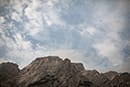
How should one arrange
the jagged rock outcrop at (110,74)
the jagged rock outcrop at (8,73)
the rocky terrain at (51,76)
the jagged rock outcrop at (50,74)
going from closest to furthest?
the jagged rock outcrop at (50,74) → the rocky terrain at (51,76) → the jagged rock outcrop at (8,73) → the jagged rock outcrop at (110,74)

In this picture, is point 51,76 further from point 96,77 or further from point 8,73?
point 96,77

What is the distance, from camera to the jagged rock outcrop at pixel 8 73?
34.0m

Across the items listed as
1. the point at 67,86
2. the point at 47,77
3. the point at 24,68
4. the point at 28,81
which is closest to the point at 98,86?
the point at 67,86

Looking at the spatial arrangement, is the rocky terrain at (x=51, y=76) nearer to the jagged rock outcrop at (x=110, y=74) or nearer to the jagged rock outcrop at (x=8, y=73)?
the jagged rock outcrop at (x=8, y=73)

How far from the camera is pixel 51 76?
114ft

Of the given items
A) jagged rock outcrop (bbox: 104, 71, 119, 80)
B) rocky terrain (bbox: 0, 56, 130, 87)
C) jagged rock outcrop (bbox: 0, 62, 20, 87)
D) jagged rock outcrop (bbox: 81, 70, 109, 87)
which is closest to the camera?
rocky terrain (bbox: 0, 56, 130, 87)

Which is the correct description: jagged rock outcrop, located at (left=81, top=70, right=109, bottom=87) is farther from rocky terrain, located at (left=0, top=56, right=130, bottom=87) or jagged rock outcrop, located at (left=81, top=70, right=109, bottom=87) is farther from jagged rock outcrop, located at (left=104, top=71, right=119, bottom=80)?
jagged rock outcrop, located at (left=104, top=71, right=119, bottom=80)

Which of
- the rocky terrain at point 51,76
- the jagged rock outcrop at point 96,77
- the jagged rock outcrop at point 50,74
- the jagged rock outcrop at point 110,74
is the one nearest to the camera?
the jagged rock outcrop at point 50,74

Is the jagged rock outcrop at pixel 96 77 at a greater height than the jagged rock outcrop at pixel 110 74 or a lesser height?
lesser

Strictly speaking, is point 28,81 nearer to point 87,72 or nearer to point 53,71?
point 53,71

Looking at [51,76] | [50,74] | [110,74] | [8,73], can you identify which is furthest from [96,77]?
[8,73]

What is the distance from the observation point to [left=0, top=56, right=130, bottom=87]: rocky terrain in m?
33.8

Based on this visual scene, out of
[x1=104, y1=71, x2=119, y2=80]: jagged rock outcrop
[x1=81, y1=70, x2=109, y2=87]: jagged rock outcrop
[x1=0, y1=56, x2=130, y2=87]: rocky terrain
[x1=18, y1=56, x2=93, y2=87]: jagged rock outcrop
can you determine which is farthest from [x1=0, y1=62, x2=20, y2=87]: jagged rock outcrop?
[x1=104, y1=71, x2=119, y2=80]: jagged rock outcrop

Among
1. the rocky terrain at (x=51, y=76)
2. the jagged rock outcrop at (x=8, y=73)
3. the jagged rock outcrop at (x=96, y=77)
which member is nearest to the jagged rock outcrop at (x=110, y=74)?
the jagged rock outcrop at (x=96, y=77)
